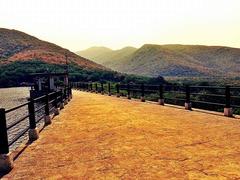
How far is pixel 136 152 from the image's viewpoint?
7180mm

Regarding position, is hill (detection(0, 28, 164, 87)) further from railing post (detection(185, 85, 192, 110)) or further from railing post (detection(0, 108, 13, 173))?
railing post (detection(0, 108, 13, 173))

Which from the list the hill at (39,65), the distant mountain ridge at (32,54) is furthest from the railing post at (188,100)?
the distant mountain ridge at (32,54)

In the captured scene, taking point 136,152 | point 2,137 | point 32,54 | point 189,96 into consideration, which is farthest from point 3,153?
point 32,54

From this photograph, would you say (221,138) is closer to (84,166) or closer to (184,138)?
(184,138)

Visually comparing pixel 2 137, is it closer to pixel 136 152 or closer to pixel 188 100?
pixel 136 152

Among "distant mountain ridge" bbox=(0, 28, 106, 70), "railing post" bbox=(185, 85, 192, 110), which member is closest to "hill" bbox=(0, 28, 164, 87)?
"distant mountain ridge" bbox=(0, 28, 106, 70)

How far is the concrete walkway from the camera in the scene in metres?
5.75

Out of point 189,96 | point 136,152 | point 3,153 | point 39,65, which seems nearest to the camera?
point 3,153

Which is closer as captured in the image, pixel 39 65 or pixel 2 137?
pixel 2 137

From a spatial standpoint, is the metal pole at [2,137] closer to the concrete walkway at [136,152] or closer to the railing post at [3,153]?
the railing post at [3,153]

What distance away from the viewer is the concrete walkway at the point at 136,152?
18.9 ft

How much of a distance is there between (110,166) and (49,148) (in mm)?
2697

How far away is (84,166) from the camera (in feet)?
20.8

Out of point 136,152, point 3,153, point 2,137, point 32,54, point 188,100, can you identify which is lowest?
point 136,152
